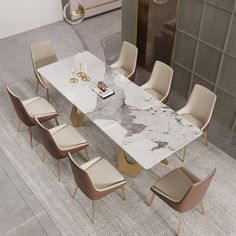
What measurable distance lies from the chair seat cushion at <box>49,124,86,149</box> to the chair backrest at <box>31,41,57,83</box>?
54.5 inches

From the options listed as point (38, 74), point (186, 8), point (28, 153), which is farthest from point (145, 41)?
point (28, 153)

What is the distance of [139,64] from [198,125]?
2.41 m

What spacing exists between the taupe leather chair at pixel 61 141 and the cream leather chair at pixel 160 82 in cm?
133

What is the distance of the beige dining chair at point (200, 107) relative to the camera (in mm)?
4527

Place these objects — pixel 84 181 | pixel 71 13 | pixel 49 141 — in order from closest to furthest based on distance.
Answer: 1. pixel 84 181
2. pixel 49 141
3. pixel 71 13

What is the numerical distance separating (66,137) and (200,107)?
1799 mm

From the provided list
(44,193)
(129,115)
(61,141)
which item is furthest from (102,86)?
(44,193)

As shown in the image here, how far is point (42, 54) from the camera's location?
18.4 feet

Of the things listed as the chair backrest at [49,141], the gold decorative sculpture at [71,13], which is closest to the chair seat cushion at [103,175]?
the chair backrest at [49,141]

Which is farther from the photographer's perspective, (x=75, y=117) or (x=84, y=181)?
(x=75, y=117)

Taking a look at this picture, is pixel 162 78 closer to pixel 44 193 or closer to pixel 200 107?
pixel 200 107

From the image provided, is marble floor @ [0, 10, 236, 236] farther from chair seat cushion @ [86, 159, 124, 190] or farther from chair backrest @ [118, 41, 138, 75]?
chair backrest @ [118, 41, 138, 75]

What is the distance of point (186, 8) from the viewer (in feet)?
16.9

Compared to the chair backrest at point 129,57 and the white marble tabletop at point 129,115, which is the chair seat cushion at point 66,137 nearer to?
the white marble tabletop at point 129,115
